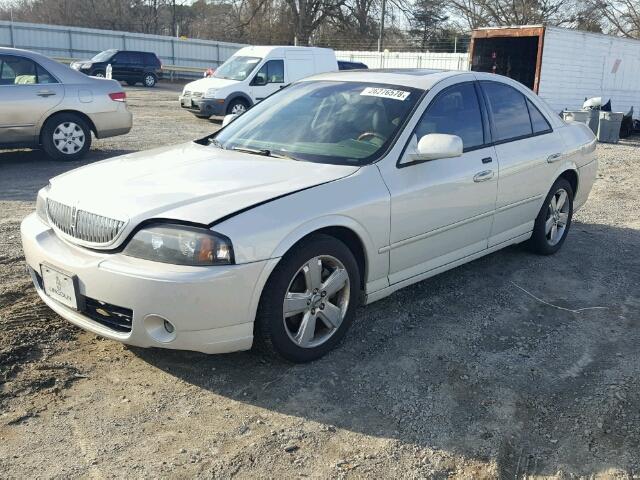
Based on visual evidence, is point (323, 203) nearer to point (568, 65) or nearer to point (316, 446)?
point (316, 446)

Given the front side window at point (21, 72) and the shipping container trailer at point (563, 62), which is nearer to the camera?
the front side window at point (21, 72)

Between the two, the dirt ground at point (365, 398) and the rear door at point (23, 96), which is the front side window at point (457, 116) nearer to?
the dirt ground at point (365, 398)

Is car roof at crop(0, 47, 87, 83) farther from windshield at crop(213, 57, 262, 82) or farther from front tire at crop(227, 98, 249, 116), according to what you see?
windshield at crop(213, 57, 262, 82)

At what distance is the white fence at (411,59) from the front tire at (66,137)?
1814cm

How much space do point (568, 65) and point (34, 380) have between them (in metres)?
17.6

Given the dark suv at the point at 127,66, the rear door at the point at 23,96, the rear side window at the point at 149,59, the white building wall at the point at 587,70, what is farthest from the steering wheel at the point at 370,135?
the rear side window at the point at 149,59

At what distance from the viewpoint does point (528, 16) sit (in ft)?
143

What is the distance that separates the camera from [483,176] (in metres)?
4.62

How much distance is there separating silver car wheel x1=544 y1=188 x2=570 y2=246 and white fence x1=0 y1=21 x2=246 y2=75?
3563 centimetres

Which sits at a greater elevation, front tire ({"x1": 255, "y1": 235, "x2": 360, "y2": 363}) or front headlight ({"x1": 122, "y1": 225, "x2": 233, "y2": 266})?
front headlight ({"x1": 122, "y1": 225, "x2": 233, "y2": 266})

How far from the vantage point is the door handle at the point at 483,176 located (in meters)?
4.55

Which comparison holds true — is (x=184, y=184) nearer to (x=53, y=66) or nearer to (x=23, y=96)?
(x=23, y=96)

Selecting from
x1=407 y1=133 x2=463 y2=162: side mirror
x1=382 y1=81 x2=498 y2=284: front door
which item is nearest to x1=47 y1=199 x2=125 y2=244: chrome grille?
x1=382 y1=81 x2=498 y2=284: front door

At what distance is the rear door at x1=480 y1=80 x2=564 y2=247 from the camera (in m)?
4.94
